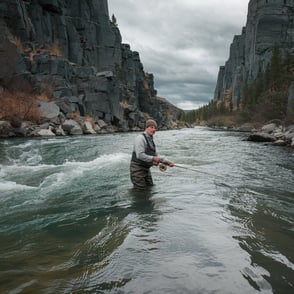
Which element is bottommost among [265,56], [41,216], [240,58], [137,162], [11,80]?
[41,216]

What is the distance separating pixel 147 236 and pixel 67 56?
52014 millimetres

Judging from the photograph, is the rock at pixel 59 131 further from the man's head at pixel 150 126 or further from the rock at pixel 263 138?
the man's head at pixel 150 126

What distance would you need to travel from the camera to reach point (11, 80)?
31.4 meters

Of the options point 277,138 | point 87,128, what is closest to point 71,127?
point 87,128

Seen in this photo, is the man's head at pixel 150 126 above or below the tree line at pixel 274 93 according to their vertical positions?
below

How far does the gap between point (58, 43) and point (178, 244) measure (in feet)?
171

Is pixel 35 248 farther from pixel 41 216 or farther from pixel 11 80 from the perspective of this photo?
pixel 11 80

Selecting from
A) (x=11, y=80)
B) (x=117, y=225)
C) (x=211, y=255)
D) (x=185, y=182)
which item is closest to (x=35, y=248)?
(x=117, y=225)

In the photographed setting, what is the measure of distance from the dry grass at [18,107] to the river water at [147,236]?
18649mm

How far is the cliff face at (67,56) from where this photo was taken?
1342 inches

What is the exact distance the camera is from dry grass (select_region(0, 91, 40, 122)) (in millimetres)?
25763

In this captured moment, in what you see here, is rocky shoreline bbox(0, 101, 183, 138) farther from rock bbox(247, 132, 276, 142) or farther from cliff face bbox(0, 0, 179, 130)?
rock bbox(247, 132, 276, 142)

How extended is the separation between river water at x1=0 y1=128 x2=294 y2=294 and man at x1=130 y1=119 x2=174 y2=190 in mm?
350

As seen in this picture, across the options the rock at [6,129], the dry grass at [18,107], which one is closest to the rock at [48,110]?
the dry grass at [18,107]
